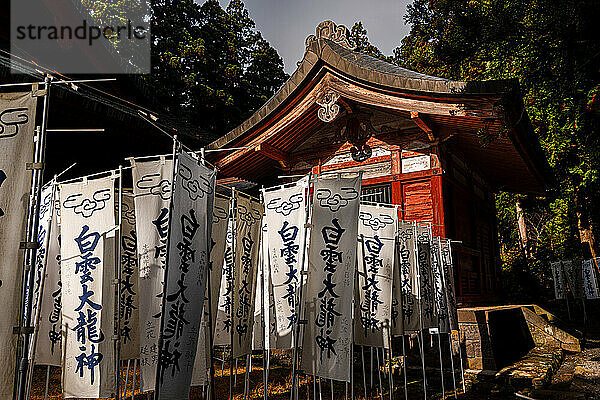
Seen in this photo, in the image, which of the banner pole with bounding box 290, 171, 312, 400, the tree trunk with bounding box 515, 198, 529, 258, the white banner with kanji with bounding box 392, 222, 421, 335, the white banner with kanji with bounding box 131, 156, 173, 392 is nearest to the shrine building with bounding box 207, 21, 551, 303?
the white banner with kanji with bounding box 392, 222, 421, 335

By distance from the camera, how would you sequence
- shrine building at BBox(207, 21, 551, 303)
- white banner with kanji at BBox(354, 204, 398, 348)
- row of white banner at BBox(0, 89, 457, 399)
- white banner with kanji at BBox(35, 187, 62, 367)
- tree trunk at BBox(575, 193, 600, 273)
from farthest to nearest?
tree trunk at BBox(575, 193, 600, 273) < shrine building at BBox(207, 21, 551, 303) < white banner with kanji at BBox(354, 204, 398, 348) < white banner with kanji at BBox(35, 187, 62, 367) < row of white banner at BBox(0, 89, 457, 399)

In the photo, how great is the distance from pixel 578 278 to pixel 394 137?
10.5 meters

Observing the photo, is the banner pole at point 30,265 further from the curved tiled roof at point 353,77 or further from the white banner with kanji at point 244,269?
the curved tiled roof at point 353,77

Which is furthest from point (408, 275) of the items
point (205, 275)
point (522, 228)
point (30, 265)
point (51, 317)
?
point (522, 228)

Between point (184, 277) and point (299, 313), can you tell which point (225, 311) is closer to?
point (299, 313)

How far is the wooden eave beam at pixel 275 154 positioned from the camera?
10273 mm

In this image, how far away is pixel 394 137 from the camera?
33.3 feet

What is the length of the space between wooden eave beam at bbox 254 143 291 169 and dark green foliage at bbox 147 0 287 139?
13.1 metres

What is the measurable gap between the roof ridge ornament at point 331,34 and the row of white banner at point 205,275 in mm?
4399

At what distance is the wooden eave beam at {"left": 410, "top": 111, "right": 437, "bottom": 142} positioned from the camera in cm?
887

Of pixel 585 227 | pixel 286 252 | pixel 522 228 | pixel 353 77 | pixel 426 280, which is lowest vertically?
pixel 426 280

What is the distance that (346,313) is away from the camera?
544 cm

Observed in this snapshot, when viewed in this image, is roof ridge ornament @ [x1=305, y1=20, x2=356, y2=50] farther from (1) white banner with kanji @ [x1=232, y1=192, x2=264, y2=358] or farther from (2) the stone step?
(2) the stone step

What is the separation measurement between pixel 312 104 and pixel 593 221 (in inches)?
628
